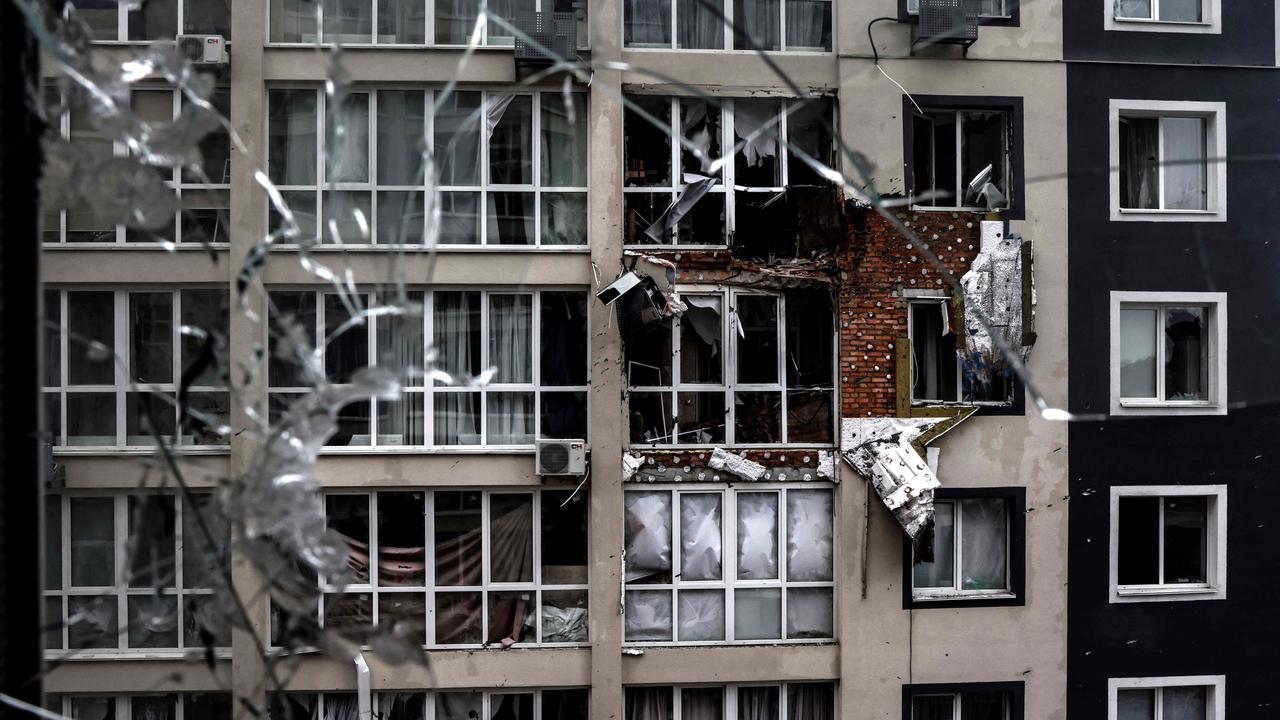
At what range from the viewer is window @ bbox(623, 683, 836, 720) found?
1103cm

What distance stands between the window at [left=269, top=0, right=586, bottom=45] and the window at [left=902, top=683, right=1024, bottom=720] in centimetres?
815

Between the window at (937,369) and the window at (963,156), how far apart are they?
1231 mm

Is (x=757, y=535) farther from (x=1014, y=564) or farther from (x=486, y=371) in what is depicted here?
(x=486, y=371)

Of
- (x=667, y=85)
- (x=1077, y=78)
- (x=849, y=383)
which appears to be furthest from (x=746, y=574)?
(x=1077, y=78)

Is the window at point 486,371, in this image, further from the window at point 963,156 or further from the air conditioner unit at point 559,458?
the window at point 963,156

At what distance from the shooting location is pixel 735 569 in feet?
36.3

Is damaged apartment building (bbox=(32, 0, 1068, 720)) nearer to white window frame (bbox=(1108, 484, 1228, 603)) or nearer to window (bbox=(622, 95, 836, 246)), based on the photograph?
window (bbox=(622, 95, 836, 246))

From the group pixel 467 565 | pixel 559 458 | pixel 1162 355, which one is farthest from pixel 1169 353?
pixel 467 565

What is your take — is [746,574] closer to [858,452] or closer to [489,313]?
[858,452]

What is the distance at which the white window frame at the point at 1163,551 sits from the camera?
1099 cm

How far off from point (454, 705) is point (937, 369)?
6.46 m

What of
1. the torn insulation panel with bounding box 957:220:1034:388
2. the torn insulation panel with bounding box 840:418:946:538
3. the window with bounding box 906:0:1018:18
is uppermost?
the window with bounding box 906:0:1018:18

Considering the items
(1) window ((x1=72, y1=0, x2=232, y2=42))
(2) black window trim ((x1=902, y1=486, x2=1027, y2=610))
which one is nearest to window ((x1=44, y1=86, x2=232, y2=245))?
(1) window ((x1=72, y1=0, x2=232, y2=42))

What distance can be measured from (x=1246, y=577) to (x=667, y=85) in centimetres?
841
